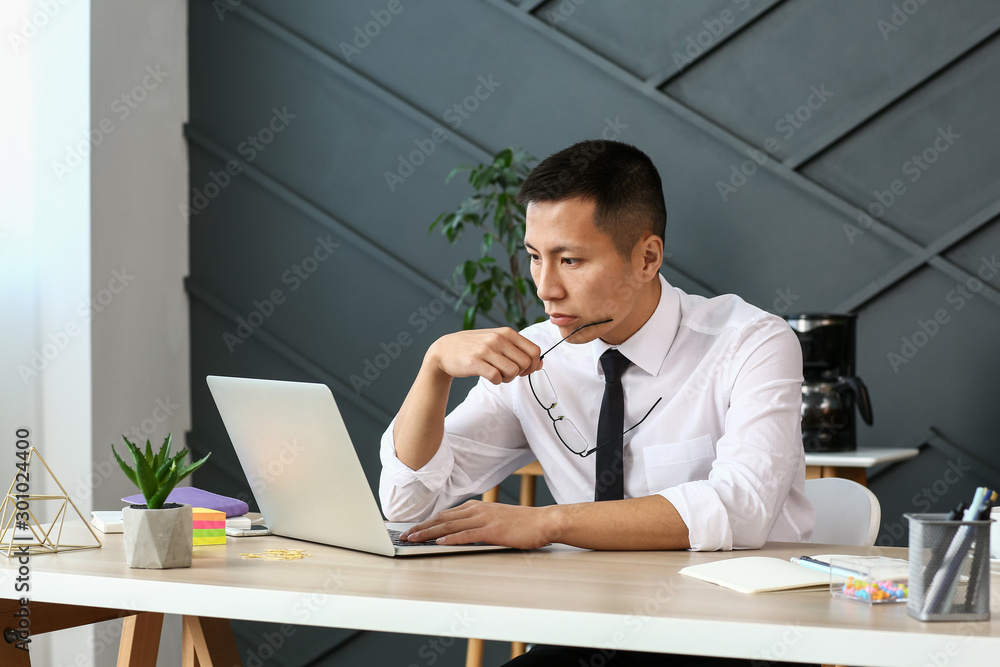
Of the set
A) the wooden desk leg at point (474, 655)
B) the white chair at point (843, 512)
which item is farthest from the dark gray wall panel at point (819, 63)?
the wooden desk leg at point (474, 655)

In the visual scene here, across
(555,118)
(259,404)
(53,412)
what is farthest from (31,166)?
(259,404)

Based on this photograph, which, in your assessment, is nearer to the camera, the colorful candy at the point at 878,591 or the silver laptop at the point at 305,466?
the colorful candy at the point at 878,591

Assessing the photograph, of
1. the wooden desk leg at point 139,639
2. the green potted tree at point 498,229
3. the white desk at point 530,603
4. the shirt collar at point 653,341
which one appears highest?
the green potted tree at point 498,229

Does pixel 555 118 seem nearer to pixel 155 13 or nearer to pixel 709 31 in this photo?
pixel 709 31

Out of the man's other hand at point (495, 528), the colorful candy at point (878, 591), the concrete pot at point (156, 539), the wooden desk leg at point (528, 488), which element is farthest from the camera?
the wooden desk leg at point (528, 488)

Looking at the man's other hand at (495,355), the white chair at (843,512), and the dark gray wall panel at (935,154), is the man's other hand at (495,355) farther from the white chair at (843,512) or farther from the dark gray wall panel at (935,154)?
the dark gray wall panel at (935,154)

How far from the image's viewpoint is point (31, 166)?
104 inches

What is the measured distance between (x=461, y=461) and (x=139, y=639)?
0.58 meters

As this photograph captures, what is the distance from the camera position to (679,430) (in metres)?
1.60

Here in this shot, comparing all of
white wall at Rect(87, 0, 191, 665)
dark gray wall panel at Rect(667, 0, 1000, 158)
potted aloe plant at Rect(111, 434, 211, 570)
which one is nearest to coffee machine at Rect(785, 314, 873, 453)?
dark gray wall panel at Rect(667, 0, 1000, 158)

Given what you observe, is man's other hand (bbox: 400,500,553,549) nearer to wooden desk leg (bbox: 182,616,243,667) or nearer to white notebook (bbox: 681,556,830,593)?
white notebook (bbox: 681,556,830,593)

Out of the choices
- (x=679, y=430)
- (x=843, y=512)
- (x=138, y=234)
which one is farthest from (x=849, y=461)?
(x=138, y=234)

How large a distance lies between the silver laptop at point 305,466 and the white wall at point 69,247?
4.86 feet

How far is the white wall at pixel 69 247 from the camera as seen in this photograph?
263 cm
